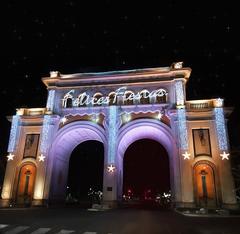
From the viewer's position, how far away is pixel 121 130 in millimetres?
30953

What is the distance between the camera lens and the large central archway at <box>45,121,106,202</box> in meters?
31.6

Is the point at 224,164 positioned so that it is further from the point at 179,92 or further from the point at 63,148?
the point at 63,148

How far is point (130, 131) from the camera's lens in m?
31.6

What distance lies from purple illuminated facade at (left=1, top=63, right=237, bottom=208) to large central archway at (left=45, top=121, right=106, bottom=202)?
4.6 inches

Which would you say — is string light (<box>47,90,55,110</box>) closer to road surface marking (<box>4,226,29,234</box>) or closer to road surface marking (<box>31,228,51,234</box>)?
road surface marking (<box>4,226,29,234</box>)

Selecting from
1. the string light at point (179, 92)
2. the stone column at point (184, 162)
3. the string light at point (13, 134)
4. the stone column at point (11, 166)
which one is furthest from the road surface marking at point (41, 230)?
the string light at point (13, 134)

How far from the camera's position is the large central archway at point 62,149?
31562 mm

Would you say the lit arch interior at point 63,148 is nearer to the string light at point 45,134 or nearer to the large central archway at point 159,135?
the string light at point 45,134

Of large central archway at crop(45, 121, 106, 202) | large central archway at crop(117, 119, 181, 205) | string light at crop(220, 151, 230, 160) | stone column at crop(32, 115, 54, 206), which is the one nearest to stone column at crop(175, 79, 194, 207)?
large central archway at crop(117, 119, 181, 205)

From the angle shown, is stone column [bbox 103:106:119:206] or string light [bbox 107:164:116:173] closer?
stone column [bbox 103:106:119:206]

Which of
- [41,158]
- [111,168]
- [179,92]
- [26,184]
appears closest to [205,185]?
[111,168]

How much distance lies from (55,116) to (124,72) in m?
10.6

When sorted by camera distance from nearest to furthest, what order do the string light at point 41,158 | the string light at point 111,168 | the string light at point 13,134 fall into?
1. the string light at point 111,168
2. the string light at point 41,158
3. the string light at point 13,134

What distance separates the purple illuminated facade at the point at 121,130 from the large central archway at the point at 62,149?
0.12 metres
